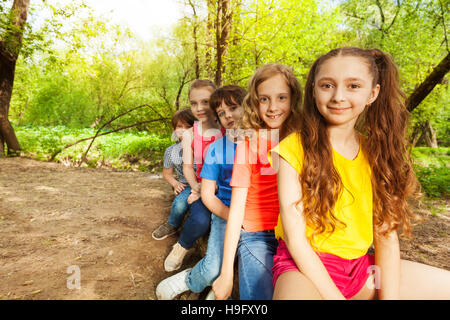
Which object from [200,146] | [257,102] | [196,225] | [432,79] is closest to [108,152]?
[200,146]

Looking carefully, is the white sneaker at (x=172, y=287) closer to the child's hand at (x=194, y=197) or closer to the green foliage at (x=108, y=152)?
the child's hand at (x=194, y=197)

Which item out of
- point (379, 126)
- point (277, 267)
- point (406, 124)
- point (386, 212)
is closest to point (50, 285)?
Result: point (277, 267)

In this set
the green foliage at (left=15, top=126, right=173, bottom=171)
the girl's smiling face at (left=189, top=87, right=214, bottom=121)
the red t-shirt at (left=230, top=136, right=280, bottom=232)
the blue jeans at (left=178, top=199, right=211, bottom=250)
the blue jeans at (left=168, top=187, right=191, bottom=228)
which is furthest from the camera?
the green foliage at (left=15, top=126, right=173, bottom=171)

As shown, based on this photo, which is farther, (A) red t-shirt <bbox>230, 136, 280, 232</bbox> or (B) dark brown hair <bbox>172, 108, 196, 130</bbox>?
(B) dark brown hair <bbox>172, 108, 196, 130</bbox>

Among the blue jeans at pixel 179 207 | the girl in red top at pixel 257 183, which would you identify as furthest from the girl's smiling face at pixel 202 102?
the girl in red top at pixel 257 183

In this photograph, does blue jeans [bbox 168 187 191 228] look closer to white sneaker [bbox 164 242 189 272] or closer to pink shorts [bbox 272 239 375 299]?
white sneaker [bbox 164 242 189 272]

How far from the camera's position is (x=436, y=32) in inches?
278

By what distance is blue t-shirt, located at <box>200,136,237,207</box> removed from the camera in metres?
1.78

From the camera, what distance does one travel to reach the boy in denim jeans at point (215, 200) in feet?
5.47

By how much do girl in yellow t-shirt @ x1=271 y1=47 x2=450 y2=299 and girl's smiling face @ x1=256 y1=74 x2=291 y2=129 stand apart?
0.29m

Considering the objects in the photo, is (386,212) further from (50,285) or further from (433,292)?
(50,285)

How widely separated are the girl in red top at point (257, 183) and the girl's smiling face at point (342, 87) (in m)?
0.41

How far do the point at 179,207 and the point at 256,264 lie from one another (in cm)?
141

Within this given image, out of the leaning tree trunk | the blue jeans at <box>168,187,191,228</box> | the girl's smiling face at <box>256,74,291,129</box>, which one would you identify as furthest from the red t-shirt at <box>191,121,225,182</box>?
the leaning tree trunk
